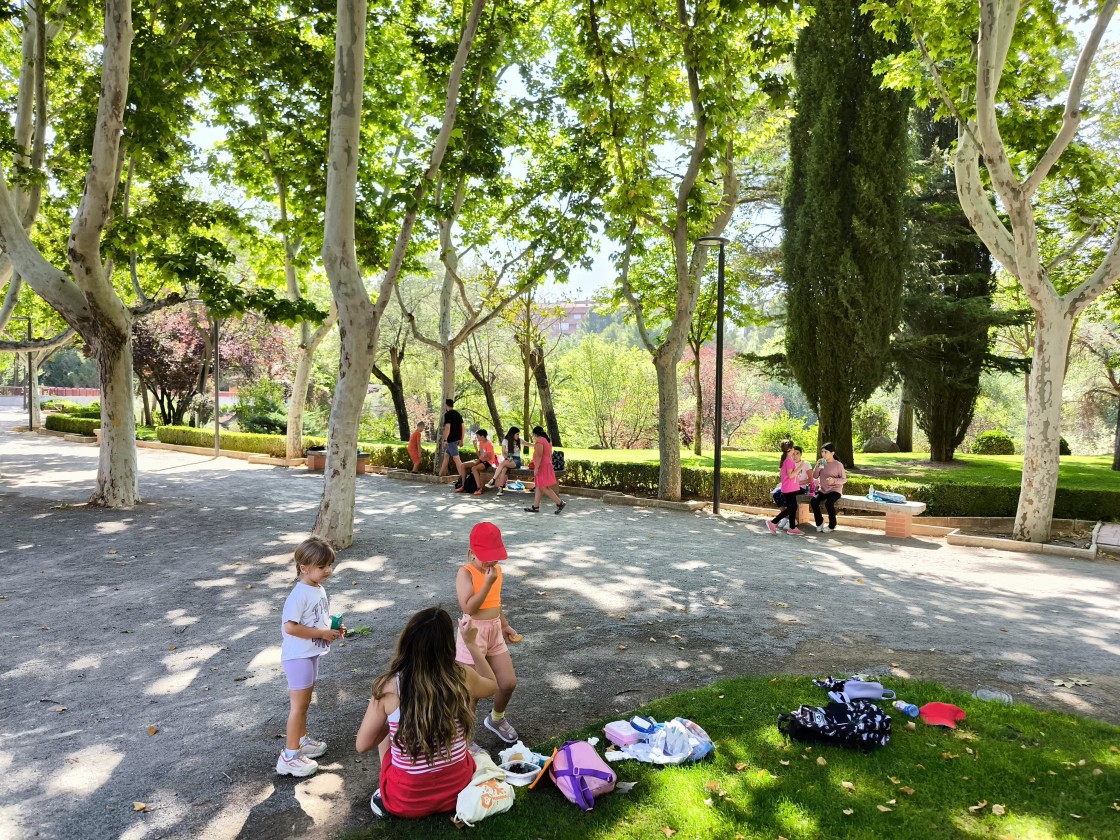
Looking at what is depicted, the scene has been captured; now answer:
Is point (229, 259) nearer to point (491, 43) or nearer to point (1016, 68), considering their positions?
point (491, 43)

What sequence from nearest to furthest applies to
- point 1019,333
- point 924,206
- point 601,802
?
point 601,802, point 924,206, point 1019,333

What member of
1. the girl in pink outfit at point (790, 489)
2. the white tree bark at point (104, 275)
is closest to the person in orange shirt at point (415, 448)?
the white tree bark at point (104, 275)

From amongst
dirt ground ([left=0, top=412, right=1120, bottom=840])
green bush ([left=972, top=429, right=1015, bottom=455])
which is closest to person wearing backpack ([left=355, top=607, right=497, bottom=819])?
dirt ground ([left=0, top=412, right=1120, bottom=840])

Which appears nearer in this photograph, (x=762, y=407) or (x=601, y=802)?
(x=601, y=802)

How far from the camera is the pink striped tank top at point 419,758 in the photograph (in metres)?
3.52

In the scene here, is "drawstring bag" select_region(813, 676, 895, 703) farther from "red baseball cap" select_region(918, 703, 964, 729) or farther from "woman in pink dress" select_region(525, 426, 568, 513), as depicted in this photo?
"woman in pink dress" select_region(525, 426, 568, 513)

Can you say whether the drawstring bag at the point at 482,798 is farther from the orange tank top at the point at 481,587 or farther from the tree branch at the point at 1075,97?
the tree branch at the point at 1075,97

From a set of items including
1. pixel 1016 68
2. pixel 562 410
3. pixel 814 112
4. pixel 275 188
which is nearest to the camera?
pixel 1016 68

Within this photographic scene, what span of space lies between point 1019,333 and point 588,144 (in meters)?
27.4

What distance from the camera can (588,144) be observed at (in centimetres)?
1695

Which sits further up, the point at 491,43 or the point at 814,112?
the point at 814,112

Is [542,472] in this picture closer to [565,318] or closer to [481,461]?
[481,461]

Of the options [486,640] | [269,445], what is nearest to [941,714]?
[486,640]

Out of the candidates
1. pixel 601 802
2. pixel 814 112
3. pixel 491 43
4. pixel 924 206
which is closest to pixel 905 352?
pixel 924 206
